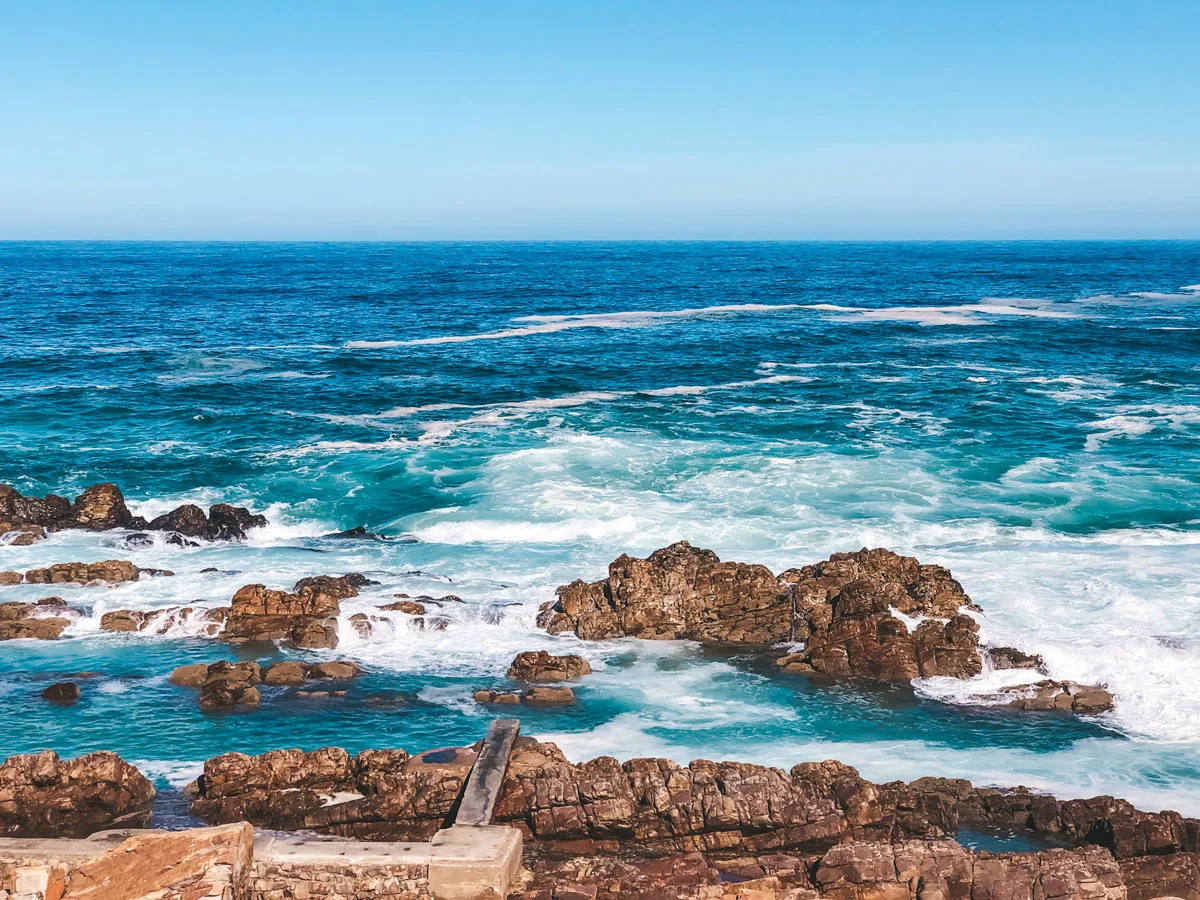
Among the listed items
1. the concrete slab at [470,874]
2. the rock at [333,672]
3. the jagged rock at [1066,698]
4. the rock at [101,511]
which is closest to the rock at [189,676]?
the rock at [333,672]

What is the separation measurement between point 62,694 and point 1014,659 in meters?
21.5

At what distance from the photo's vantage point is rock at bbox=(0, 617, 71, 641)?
2764 cm

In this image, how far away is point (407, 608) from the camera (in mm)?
28688

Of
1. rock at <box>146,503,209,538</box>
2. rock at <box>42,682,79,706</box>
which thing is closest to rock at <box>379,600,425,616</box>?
rock at <box>42,682,79,706</box>

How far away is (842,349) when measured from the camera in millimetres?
76625

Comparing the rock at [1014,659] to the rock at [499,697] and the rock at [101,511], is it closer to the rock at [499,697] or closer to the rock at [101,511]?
the rock at [499,697]

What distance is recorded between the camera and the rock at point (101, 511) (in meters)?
36.9

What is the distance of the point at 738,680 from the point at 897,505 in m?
15.6

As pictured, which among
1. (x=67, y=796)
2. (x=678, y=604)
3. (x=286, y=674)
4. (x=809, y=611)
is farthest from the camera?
(x=678, y=604)

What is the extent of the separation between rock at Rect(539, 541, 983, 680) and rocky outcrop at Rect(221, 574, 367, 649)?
5.55 meters

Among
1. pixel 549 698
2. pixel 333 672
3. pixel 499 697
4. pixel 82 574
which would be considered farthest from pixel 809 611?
pixel 82 574

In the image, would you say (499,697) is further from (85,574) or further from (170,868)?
(85,574)

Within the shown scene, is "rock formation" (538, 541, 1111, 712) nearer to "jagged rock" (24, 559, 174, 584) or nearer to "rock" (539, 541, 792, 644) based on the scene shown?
"rock" (539, 541, 792, 644)

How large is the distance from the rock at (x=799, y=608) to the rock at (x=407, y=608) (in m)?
3.21
